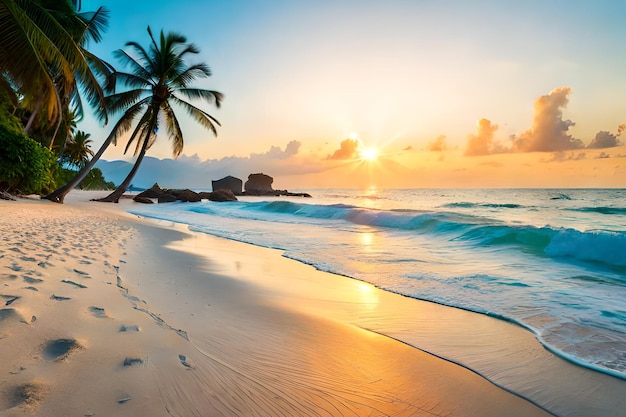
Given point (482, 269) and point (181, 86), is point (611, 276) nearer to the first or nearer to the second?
point (482, 269)

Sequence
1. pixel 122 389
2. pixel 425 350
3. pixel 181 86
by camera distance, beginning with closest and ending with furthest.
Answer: pixel 122 389 < pixel 425 350 < pixel 181 86

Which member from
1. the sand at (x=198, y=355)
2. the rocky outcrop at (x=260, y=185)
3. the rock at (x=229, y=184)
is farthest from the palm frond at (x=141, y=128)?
the rocky outcrop at (x=260, y=185)

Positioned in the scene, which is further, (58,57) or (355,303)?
(58,57)

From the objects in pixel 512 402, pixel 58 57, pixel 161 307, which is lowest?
pixel 512 402

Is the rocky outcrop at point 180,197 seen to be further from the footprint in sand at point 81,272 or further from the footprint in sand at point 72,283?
the footprint in sand at point 72,283

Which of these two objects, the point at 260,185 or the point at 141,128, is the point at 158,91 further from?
the point at 260,185

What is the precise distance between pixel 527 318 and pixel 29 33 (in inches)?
454

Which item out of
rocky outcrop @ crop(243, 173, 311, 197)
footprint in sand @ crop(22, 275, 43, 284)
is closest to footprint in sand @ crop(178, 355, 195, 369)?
footprint in sand @ crop(22, 275, 43, 284)

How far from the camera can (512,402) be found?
6.97ft

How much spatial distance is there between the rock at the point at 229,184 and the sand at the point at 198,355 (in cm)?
6574

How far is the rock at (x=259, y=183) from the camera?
2862 inches

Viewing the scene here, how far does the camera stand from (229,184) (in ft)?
226

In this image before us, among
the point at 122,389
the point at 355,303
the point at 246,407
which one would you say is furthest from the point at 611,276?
the point at 122,389

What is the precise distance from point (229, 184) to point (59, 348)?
2718 inches
